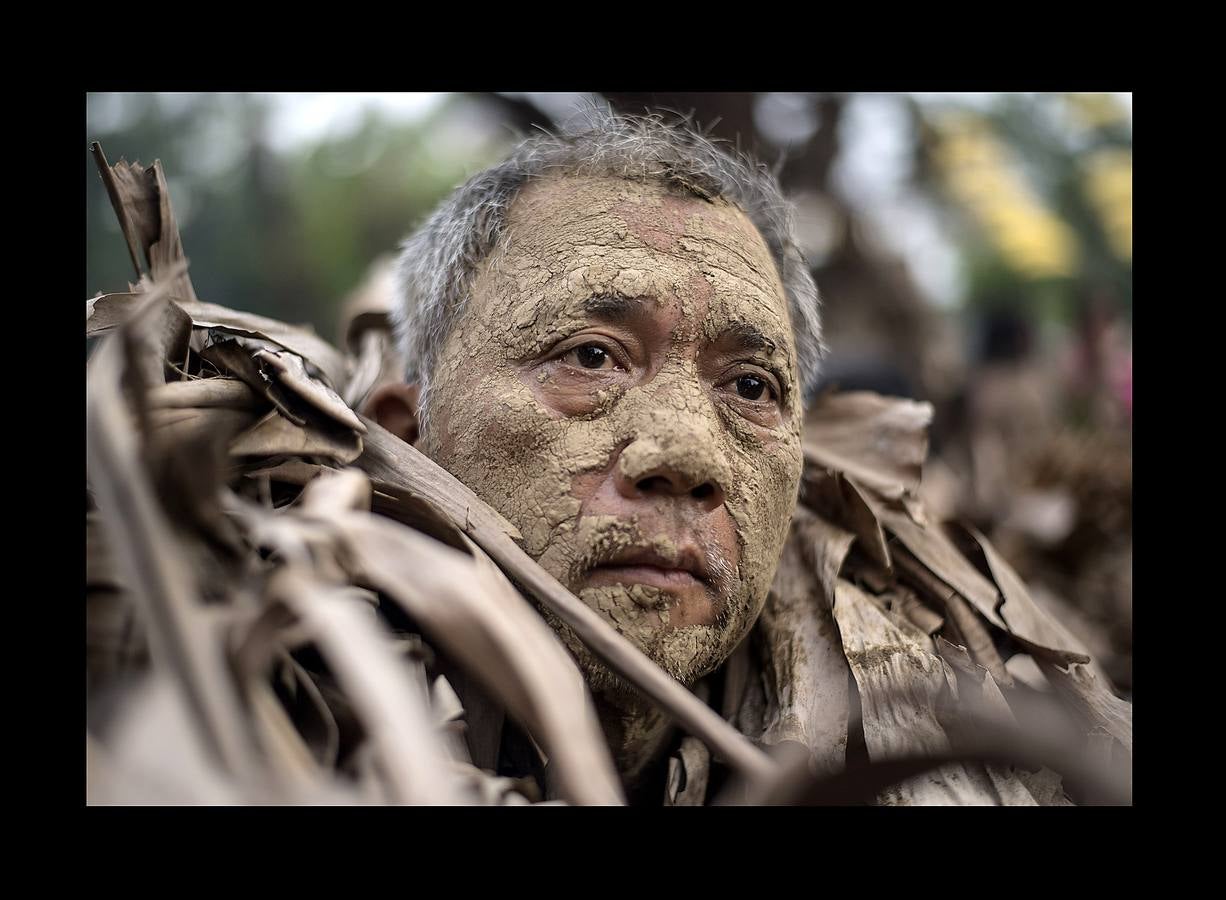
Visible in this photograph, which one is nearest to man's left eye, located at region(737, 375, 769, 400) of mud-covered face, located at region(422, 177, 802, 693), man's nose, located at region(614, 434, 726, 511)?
mud-covered face, located at region(422, 177, 802, 693)

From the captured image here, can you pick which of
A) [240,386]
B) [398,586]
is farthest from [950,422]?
[398,586]

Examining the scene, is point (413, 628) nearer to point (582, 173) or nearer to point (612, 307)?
point (612, 307)

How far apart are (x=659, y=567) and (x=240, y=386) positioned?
729mm

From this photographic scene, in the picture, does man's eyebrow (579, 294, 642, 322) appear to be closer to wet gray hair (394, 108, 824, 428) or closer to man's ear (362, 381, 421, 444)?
wet gray hair (394, 108, 824, 428)

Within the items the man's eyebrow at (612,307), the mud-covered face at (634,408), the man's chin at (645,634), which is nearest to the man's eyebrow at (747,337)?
the mud-covered face at (634,408)

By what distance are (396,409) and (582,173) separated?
65 centimetres

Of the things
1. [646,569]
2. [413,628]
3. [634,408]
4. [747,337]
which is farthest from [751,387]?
[413,628]

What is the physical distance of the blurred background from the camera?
3775mm

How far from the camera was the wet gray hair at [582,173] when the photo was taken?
6.31 feet

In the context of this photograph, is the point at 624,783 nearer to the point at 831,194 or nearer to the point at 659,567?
the point at 659,567

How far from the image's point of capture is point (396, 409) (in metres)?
2.10

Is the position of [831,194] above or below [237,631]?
above

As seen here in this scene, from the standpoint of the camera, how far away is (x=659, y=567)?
1560 millimetres

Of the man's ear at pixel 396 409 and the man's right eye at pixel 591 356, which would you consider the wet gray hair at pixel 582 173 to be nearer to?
the man's ear at pixel 396 409
